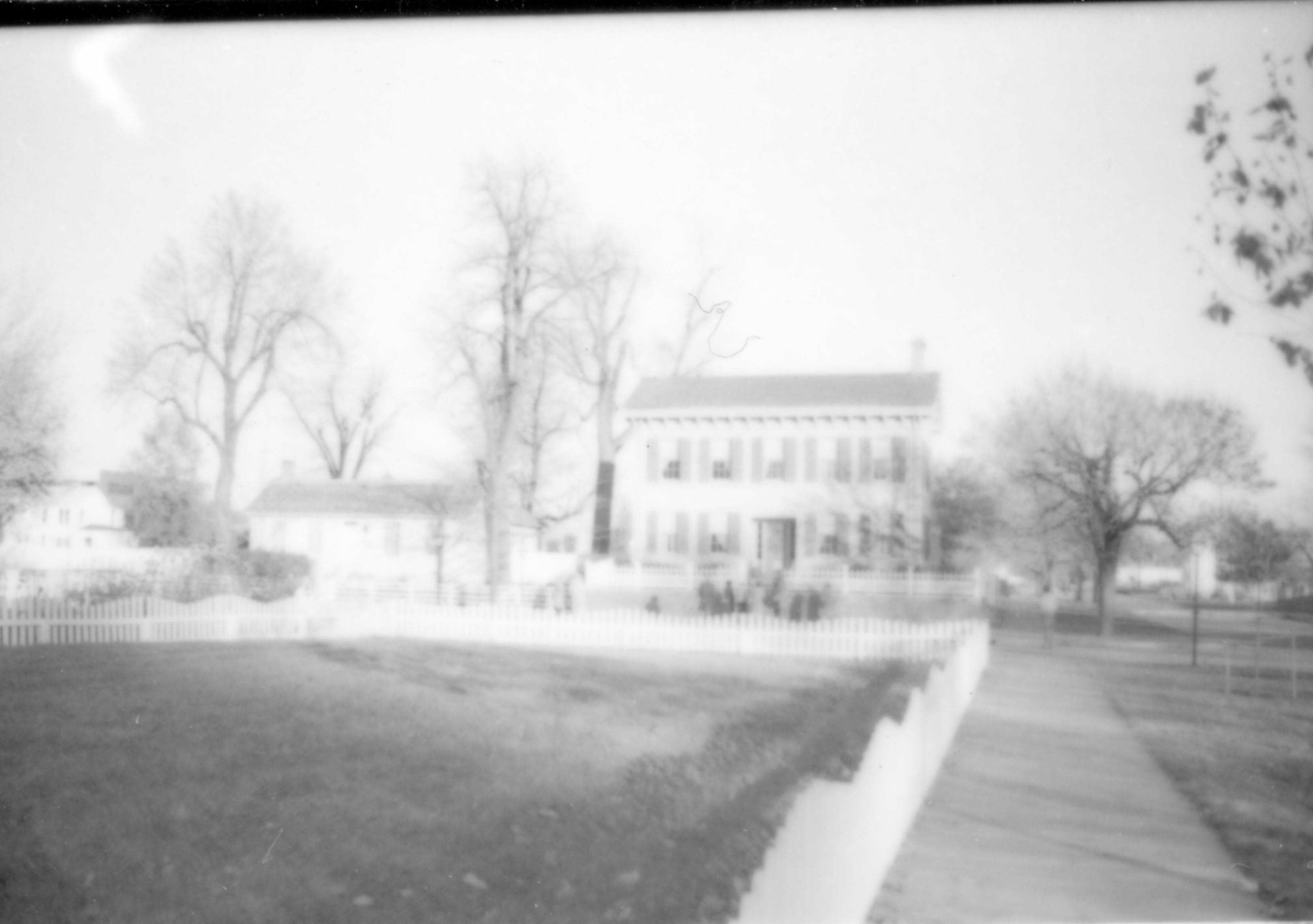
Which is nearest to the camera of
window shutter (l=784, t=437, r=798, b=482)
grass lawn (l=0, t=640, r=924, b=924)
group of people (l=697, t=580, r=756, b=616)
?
grass lawn (l=0, t=640, r=924, b=924)

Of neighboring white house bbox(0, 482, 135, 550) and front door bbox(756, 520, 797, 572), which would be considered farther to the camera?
front door bbox(756, 520, 797, 572)

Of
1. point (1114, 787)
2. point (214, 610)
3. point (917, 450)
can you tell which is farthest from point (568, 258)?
point (1114, 787)

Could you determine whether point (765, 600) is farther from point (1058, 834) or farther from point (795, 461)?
point (1058, 834)

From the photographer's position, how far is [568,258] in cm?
486

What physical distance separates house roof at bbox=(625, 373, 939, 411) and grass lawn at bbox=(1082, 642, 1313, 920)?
1970 mm

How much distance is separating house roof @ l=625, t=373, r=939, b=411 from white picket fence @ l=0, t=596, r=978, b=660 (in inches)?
52.4

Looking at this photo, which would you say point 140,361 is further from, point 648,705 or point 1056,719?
point 1056,719

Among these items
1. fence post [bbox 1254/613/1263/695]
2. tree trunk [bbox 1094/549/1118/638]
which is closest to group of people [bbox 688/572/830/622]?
tree trunk [bbox 1094/549/1118/638]

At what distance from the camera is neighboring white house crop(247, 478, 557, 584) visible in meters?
4.79

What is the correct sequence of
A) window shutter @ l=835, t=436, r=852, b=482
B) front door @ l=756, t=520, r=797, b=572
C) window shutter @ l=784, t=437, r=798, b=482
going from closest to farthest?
window shutter @ l=835, t=436, r=852, b=482
window shutter @ l=784, t=437, r=798, b=482
front door @ l=756, t=520, r=797, b=572

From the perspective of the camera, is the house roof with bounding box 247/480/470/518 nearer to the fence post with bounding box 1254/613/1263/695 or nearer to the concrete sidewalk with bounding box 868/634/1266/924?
the concrete sidewalk with bounding box 868/634/1266/924

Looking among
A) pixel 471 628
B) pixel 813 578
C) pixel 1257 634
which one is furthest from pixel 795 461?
pixel 1257 634

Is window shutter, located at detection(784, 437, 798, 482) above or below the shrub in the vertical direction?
above

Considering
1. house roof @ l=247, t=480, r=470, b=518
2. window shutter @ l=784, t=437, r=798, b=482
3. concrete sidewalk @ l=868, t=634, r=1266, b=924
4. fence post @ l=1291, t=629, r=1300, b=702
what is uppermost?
window shutter @ l=784, t=437, r=798, b=482
